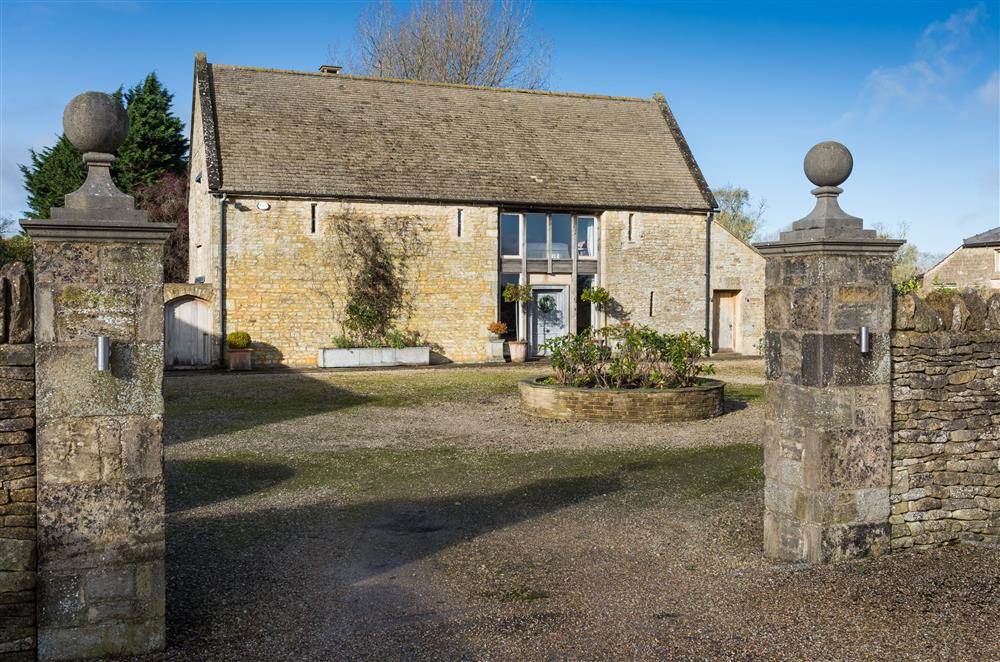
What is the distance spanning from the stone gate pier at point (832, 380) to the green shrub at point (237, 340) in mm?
15596

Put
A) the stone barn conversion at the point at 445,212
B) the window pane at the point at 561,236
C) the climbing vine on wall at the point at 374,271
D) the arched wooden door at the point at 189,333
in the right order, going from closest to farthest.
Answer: the arched wooden door at the point at 189,333 < the stone barn conversion at the point at 445,212 < the climbing vine on wall at the point at 374,271 < the window pane at the point at 561,236

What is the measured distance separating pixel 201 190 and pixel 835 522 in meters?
19.8

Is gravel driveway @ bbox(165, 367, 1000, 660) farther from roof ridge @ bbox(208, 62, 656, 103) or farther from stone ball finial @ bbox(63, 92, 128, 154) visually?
roof ridge @ bbox(208, 62, 656, 103)

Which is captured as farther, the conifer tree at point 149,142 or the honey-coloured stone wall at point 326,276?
the conifer tree at point 149,142

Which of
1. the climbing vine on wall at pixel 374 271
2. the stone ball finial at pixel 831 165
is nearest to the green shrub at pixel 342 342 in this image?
the climbing vine on wall at pixel 374 271

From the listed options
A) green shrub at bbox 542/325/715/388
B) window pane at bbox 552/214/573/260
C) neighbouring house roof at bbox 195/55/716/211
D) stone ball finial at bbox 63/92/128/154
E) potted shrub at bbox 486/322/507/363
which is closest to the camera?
stone ball finial at bbox 63/92/128/154

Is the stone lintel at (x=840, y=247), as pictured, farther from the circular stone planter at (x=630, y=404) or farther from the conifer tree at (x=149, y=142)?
the conifer tree at (x=149, y=142)

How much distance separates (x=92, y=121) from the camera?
14.6ft

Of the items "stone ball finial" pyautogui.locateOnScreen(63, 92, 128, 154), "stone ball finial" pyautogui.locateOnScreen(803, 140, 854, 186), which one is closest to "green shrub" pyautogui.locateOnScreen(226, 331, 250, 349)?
"stone ball finial" pyautogui.locateOnScreen(63, 92, 128, 154)

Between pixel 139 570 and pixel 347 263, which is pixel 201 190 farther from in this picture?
pixel 139 570

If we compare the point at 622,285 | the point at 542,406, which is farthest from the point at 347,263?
the point at 542,406

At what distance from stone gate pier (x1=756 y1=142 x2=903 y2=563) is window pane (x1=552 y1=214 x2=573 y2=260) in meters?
17.4

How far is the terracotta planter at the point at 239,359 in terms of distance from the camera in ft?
63.4

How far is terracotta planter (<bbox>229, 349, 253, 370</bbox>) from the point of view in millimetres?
19312
